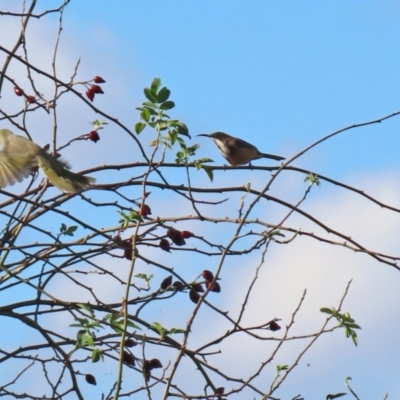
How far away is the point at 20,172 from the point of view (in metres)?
3.73

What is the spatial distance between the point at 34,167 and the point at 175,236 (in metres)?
0.96

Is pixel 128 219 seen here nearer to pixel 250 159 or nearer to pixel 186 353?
pixel 186 353

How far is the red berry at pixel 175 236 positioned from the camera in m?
3.08

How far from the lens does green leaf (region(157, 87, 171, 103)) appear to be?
282cm

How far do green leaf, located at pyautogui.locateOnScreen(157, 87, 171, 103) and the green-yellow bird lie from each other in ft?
2.32

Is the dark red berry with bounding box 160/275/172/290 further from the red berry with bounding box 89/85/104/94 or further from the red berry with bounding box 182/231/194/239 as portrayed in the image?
the red berry with bounding box 89/85/104/94

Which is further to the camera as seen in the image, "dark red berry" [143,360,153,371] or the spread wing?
the spread wing

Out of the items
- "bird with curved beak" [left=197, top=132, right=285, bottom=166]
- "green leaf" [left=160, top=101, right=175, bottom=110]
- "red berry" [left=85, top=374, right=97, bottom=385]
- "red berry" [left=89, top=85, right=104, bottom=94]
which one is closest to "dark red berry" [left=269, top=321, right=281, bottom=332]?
"red berry" [left=85, top=374, right=97, bottom=385]

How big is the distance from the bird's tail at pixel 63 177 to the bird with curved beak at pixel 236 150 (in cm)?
414

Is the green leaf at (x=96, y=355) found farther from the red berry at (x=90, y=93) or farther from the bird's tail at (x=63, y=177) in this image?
the red berry at (x=90, y=93)

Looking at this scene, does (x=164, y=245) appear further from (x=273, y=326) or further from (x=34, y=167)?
(x=34, y=167)

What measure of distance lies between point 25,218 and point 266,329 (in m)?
0.94

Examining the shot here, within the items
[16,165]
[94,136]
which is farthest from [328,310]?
[16,165]

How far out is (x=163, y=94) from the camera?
2.83 m
